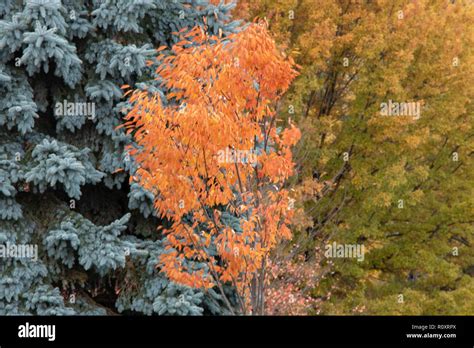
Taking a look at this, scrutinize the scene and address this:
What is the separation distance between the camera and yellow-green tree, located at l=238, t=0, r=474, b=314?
15945 mm

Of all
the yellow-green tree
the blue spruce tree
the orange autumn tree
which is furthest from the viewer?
the yellow-green tree

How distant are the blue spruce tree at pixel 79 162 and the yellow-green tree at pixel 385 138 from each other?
5044 millimetres

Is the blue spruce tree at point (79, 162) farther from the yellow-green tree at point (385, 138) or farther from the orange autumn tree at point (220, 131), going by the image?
the yellow-green tree at point (385, 138)

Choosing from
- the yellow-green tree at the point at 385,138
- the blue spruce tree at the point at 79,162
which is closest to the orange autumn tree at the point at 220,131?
the blue spruce tree at the point at 79,162

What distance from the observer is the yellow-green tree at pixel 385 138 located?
52.3 feet

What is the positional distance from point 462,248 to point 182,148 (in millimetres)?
13168

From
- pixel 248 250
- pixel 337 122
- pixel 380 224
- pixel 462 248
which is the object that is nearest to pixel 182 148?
pixel 248 250

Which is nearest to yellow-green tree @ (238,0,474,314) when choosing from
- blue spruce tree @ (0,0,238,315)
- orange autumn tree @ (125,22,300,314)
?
blue spruce tree @ (0,0,238,315)

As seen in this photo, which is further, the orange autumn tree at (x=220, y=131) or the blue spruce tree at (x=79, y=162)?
the blue spruce tree at (x=79, y=162)

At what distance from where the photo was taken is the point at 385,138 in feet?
54.2

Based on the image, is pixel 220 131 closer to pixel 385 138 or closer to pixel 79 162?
pixel 79 162


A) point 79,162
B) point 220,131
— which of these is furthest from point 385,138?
point 220,131

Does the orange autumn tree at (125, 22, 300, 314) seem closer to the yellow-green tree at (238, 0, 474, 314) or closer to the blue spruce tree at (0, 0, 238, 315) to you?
the blue spruce tree at (0, 0, 238, 315)

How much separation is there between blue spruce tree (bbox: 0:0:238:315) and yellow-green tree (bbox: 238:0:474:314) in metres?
5.04
